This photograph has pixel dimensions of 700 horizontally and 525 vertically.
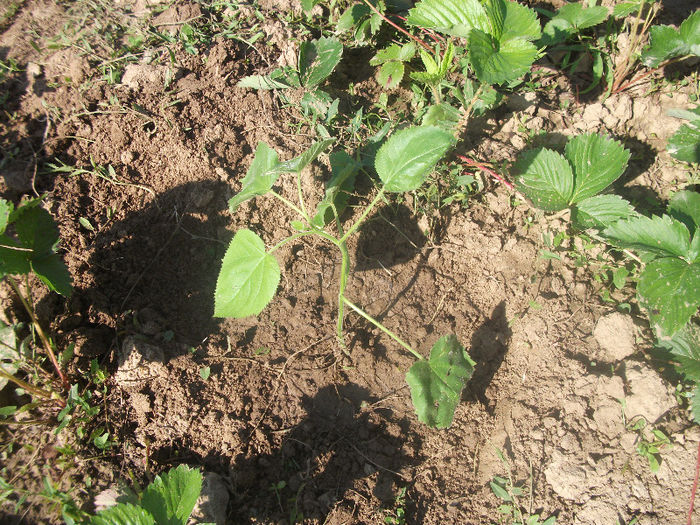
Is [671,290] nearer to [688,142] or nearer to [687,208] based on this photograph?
[687,208]

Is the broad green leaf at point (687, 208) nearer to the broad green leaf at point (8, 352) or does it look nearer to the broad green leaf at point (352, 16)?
the broad green leaf at point (352, 16)

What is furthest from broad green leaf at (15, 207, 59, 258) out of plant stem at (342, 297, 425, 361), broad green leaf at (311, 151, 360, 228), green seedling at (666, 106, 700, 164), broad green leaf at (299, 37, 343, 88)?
green seedling at (666, 106, 700, 164)

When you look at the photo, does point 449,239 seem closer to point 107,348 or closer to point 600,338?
point 600,338

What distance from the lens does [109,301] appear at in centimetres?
187

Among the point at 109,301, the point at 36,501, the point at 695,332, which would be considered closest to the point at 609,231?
the point at 695,332

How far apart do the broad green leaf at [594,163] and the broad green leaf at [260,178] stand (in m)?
1.24

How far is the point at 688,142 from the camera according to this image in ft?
6.56

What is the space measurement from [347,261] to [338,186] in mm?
331

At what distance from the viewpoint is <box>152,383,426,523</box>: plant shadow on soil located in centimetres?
159

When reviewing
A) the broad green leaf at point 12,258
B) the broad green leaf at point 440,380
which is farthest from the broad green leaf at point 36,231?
the broad green leaf at point 440,380

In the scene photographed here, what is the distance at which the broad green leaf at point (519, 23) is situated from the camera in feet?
6.06

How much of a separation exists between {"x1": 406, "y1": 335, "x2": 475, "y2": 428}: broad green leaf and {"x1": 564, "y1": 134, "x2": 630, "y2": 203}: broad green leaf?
2.81 ft

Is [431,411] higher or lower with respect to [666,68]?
lower

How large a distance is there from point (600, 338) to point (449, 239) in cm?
70
